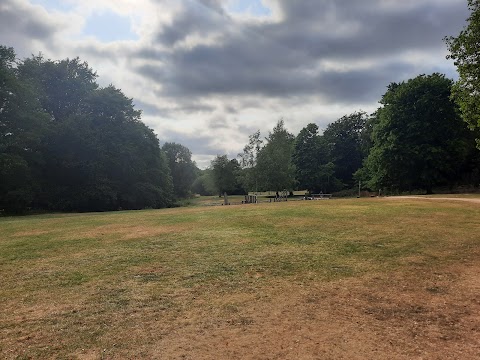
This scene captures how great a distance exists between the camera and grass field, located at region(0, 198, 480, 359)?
4973 mm

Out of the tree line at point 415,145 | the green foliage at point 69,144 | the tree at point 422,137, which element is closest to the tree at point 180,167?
the tree line at point 415,145

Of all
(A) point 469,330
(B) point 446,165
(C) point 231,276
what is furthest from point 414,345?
(B) point 446,165

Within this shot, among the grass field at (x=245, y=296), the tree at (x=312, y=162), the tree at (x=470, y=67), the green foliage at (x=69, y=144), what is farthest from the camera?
the tree at (x=312, y=162)

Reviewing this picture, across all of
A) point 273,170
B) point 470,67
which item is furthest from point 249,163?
point 470,67

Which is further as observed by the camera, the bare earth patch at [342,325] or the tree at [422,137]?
the tree at [422,137]

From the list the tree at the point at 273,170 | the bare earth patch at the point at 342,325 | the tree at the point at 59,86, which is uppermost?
the tree at the point at 59,86

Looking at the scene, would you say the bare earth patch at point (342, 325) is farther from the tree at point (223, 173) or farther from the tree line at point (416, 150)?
the tree at point (223, 173)

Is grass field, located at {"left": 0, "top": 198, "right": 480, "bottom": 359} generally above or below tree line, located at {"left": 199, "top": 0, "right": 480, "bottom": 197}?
below

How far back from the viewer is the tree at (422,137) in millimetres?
44594

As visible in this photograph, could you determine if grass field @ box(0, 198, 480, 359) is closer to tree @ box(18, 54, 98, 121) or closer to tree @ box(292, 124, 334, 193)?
tree @ box(18, 54, 98, 121)

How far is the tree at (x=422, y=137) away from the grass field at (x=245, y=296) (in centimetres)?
3566

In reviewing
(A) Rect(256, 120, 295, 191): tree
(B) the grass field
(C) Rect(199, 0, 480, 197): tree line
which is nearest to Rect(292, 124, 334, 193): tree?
(C) Rect(199, 0, 480, 197): tree line

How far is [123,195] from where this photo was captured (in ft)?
146

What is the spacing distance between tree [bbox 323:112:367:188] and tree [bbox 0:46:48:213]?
64163 mm
